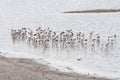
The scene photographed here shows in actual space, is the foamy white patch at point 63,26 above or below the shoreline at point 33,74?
above

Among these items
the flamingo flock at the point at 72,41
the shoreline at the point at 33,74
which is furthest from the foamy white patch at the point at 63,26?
the shoreline at the point at 33,74

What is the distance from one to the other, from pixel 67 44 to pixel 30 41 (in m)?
4.32

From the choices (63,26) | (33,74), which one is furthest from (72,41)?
(33,74)

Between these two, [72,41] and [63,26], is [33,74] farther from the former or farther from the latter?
[63,26]

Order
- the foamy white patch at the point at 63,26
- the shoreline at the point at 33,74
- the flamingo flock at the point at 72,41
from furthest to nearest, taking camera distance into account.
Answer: the flamingo flock at the point at 72,41
the foamy white patch at the point at 63,26
the shoreline at the point at 33,74

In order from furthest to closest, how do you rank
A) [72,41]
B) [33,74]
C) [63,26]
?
[63,26], [72,41], [33,74]

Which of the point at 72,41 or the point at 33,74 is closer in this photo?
the point at 33,74

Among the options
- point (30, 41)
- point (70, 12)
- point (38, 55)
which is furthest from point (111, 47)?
point (70, 12)

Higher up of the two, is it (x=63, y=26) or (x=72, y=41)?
(x=63, y=26)

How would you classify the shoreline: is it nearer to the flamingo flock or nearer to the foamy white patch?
the foamy white patch

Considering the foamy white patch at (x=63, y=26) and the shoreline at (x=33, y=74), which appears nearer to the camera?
the shoreline at (x=33, y=74)

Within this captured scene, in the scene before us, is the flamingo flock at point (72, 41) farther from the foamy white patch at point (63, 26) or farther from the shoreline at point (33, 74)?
the shoreline at point (33, 74)

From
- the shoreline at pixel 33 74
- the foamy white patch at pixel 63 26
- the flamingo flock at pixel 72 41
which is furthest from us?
the flamingo flock at pixel 72 41

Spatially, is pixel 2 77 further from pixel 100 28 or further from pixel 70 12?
pixel 70 12
